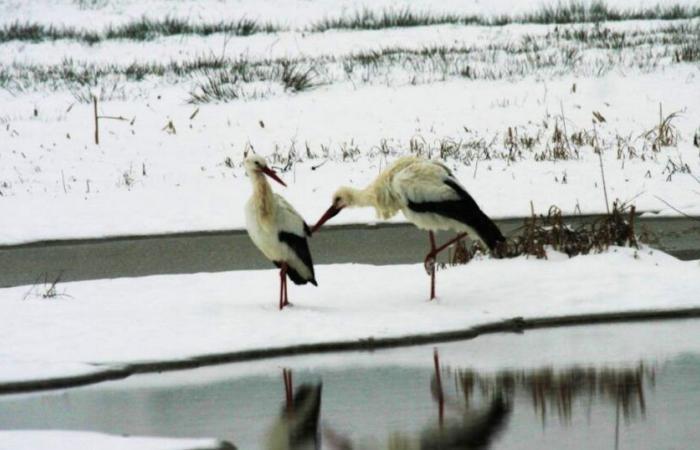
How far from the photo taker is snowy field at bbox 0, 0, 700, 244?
1653 centimetres

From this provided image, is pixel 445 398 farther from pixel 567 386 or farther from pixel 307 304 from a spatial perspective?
pixel 307 304

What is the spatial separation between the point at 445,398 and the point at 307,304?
115 inches

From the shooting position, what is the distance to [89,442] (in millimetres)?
7316

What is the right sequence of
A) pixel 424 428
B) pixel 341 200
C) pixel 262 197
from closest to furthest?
pixel 424 428 < pixel 262 197 < pixel 341 200

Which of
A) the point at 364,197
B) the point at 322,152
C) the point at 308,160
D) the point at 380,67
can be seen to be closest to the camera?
the point at 364,197

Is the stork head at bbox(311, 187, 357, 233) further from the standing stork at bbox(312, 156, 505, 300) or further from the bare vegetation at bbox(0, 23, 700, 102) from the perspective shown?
the bare vegetation at bbox(0, 23, 700, 102)

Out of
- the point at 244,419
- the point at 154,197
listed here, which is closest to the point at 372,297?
the point at 244,419

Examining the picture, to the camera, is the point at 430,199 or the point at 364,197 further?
the point at 364,197

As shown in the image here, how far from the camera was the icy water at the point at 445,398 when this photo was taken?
7.47 metres

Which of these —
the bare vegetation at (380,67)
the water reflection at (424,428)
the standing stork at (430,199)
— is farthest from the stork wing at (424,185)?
the bare vegetation at (380,67)

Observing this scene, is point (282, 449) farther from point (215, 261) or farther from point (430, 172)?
point (215, 261)

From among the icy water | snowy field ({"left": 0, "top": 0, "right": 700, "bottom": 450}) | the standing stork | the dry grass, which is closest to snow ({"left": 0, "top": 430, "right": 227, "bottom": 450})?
snowy field ({"left": 0, "top": 0, "right": 700, "bottom": 450})

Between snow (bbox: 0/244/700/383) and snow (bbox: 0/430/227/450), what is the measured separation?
1.37 m

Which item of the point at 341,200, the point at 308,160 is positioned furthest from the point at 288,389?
the point at 308,160
